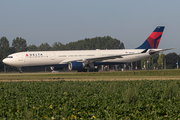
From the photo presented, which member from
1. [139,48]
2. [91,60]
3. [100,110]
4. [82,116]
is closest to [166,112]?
[100,110]

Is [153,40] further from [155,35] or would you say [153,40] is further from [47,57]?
[47,57]

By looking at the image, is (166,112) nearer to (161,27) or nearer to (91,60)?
(91,60)

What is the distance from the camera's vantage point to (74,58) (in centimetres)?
4944

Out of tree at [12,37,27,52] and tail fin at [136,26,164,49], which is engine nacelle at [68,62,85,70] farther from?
tree at [12,37,27,52]

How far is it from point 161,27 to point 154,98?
46979mm

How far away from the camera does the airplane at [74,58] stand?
4684cm

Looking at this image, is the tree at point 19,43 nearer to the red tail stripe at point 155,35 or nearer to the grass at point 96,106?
the red tail stripe at point 155,35

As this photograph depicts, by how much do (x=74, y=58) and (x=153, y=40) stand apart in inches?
743

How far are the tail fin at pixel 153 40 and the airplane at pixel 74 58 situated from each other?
91.0 inches

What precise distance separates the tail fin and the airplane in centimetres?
231

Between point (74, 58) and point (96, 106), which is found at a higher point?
point (74, 58)

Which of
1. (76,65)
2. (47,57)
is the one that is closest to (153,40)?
(76,65)

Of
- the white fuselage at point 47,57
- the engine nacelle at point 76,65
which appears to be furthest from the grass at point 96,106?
the white fuselage at point 47,57

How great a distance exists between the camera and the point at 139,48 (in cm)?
5725
